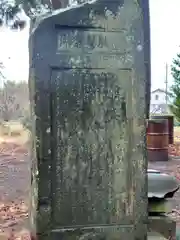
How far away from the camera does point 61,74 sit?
2.63 metres

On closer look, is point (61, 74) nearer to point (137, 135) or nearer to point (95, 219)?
point (137, 135)

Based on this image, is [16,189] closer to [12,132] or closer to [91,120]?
[91,120]

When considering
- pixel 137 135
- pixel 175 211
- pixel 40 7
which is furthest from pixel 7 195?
pixel 137 135

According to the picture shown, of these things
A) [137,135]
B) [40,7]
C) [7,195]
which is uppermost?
[40,7]

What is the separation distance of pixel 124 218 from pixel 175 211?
3.06 m

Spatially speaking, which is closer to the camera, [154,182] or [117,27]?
[117,27]

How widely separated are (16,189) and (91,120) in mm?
5180

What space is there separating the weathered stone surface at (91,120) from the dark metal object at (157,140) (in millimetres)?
8074

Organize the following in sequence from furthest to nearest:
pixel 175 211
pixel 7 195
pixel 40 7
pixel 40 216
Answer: pixel 40 7 < pixel 7 195 < pixel 175 211 < pixel 40 216

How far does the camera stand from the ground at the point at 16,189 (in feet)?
16.0

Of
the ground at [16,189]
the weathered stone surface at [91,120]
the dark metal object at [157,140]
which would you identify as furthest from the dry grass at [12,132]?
the weathered stone surface at [91,120]

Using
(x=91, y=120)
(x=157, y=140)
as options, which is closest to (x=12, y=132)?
(x=157, y=140)

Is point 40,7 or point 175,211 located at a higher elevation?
point 40,7

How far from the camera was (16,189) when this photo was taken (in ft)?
24.8
